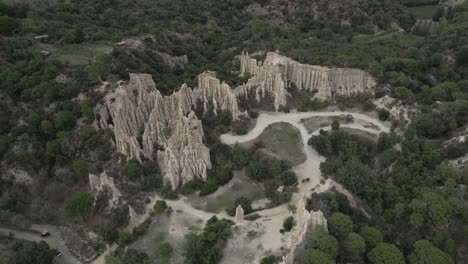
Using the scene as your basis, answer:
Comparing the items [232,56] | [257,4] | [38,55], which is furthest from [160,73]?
[257,4]

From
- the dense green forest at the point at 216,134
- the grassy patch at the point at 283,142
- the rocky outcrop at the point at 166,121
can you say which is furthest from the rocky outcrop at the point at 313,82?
the rocky outcrop at the point at 166,121

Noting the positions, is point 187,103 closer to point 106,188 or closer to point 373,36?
point 106,188

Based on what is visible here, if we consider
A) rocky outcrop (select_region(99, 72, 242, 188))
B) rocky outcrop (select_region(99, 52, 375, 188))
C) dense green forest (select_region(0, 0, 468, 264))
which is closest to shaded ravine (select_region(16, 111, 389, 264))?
dense green forest (select_region(0, 0, 468, 264))

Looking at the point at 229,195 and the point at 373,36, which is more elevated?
the point at 373,36

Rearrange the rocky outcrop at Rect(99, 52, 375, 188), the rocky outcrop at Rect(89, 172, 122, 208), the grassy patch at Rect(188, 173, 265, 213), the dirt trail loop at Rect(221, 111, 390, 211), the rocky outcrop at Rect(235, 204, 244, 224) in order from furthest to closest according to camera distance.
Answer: the rocky outcrop at Rect(99, 52, 375, 188), the rocky outcrop at Rect(89, 172, 122, 208), the dirt trail loop at Rect(221, 111, 390, 211), the grassy patch at Rect(188, 173, 265, 213), the rocky outcrop at Rect(235, 204, 244, 224)

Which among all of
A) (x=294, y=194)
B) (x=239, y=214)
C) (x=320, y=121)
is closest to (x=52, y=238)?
(x=239, y=214)

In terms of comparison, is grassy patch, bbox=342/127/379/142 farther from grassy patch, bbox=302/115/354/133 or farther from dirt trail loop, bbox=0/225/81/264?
dirt trail loop, bbox=0/225/81/264
